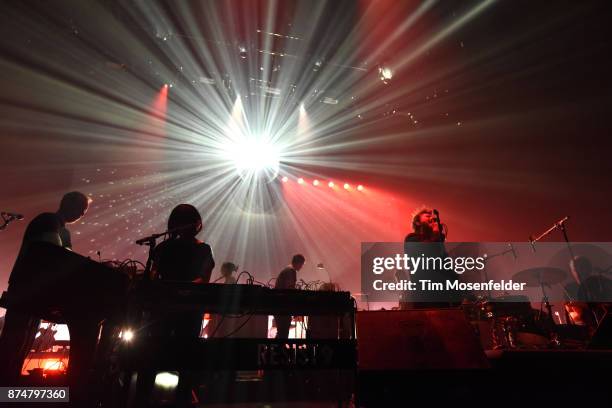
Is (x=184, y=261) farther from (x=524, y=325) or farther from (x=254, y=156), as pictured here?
(x=254, y=156)

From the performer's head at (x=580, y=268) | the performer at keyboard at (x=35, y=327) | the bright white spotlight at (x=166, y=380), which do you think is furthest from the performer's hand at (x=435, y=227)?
the performer at keyboard at (x=35, y=327)

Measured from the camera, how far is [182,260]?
2.44m

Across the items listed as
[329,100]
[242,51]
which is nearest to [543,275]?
[329,100]

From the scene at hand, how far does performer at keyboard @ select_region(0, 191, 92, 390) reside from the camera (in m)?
2.01

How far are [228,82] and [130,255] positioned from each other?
13.9 ft

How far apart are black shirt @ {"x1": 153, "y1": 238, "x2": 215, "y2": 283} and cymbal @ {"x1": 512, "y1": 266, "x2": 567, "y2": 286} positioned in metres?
5.11

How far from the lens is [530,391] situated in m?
2.40

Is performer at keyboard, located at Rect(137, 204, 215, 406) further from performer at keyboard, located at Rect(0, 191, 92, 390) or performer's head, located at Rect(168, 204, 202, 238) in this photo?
performer at keyboard, located at Rect(0, 191, 92, 390)

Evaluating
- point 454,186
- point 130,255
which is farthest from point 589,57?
point 130,255

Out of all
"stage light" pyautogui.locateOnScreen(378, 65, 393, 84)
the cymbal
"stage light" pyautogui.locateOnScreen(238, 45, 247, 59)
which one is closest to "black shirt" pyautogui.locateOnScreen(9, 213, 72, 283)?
"stage light" pyautogui.locateOnScreen(238, 45, 247, 59)

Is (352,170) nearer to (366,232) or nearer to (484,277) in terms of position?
(366,232)

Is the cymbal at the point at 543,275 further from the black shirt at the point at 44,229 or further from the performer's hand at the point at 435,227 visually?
the black shirt at the point at 44,229

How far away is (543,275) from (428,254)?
9.06ft

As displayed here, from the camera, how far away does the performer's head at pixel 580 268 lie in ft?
16.8
